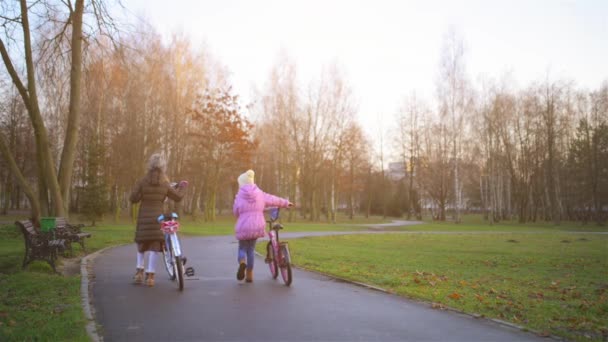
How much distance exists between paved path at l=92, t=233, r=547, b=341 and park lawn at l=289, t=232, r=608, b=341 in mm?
653

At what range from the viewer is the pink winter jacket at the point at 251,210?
8680 millimetres

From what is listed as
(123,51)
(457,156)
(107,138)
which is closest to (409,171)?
(457,156)

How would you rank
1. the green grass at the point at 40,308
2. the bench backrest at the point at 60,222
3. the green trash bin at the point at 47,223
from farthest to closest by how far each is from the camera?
the bench backrest at the point at 60,222
the green trash bin at the point at 47,223
the green grass at the point at 40,308

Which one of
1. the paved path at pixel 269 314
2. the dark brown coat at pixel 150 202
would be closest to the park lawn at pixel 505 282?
the paved path at pixel 269 314

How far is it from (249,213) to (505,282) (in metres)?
5.45

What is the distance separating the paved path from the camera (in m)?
5.38

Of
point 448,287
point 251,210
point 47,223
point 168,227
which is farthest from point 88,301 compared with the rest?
point 47,223

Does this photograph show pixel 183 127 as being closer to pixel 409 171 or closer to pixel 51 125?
pixel 51 125

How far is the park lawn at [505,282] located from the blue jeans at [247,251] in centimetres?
217

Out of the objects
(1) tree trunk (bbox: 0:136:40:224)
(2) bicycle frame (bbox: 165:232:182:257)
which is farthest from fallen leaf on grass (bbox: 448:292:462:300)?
(1) tree trunk (bbox: 0:136:40:224)

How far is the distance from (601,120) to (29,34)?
2223 inches

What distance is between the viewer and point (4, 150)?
650 inches

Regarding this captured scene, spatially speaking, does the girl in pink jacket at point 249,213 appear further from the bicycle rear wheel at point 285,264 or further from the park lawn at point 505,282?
the park lawn at point 505,282

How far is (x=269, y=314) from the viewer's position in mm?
6328
